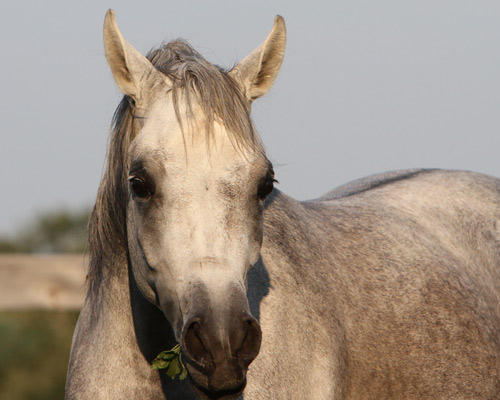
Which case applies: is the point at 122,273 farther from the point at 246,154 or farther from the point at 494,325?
the point at 494,325

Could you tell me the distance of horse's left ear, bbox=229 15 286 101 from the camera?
12.9 feet

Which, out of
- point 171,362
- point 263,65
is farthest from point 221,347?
point 263,65

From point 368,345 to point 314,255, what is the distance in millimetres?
550

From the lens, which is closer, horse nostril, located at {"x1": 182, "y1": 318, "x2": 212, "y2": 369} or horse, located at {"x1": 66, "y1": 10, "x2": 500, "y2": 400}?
horse nostril, located at {"x1": 182, "y1": 318, "x2": 212, "y2": 369}

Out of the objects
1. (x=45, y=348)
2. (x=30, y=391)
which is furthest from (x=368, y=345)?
(x=45, y=348)

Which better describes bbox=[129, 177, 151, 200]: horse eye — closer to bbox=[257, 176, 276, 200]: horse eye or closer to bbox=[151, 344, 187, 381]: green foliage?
bbox=[257, 176, 276, 200]: horse eye

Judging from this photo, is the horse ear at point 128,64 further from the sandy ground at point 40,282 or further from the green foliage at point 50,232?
the green foliage at point 50,232

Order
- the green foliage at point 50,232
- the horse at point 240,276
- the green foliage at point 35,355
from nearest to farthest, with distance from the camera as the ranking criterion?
the horse at point 240,276 → the green foliage at point 35,355 → the green foliage at point 50,232

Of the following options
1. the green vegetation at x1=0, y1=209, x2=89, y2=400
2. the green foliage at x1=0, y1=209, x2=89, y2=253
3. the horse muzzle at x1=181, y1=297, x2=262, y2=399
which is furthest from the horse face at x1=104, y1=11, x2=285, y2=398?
the green foliage at x1=0, y1=209, x2=89, y2=253

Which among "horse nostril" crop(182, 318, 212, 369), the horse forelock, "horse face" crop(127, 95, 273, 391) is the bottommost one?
"horse nostril" crop(182, 318, 212, 369)

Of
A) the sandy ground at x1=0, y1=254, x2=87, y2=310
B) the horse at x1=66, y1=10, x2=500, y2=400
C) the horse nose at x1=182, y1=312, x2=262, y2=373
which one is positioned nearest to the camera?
the horse nose at x1=182, y1=312, x2=262, y2=373

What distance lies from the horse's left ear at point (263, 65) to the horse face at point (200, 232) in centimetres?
45

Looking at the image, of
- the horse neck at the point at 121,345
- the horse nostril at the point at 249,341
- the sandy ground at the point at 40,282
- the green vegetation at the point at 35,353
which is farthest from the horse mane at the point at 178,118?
the green vegetation at the point at 35,353

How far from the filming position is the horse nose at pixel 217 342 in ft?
10.2
